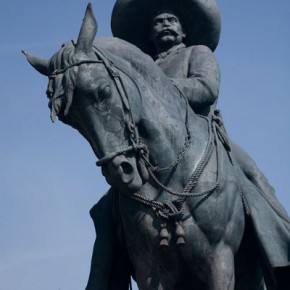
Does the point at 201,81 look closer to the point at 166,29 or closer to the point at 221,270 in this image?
the point at 166,29

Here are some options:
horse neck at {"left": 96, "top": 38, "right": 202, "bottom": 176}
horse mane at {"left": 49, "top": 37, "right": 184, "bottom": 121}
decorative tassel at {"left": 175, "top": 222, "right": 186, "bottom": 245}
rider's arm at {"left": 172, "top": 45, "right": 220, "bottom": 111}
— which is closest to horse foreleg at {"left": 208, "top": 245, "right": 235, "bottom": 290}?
decorative tassel at {"left": 175, "top": 222, "right": 186, "bottom": 245}

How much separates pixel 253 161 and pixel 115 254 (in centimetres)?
151

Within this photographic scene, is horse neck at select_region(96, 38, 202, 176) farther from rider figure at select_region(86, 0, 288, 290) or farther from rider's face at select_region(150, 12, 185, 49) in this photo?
rider's face at select_region(150, 12, 185, 49)

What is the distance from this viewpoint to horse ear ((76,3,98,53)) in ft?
19.6

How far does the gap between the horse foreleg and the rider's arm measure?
54.7 inches

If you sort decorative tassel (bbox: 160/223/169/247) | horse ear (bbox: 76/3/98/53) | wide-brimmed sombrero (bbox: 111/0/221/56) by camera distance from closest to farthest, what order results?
horse ear (bbox: 76/3/98/53) → decorative tassel (bbox: 160/223/169/247) → wide-brimmed sombrero (bbox: 111/0/221/56)

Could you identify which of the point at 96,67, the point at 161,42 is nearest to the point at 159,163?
the point at 96,67

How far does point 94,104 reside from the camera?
5.91 metres

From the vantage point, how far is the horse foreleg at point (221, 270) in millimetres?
6289

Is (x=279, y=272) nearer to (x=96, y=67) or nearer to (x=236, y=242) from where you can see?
(x=236, y=242)

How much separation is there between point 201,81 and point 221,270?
1.77 metres

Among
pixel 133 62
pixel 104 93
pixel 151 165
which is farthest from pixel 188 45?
pixel 104 93

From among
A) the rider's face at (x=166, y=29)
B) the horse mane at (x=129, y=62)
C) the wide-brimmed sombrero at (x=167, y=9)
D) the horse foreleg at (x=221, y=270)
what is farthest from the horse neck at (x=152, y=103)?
the wide-brimmed sombrero at (x=167, y=9)

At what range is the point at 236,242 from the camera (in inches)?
260
